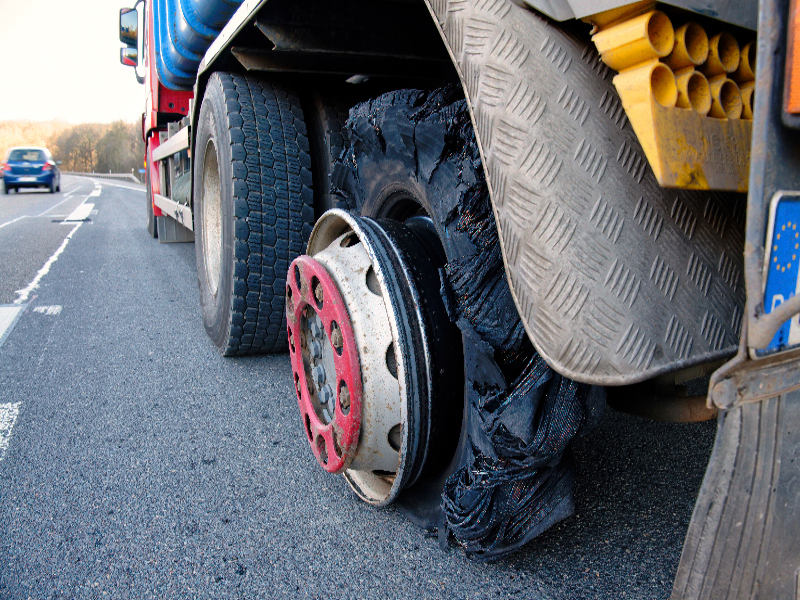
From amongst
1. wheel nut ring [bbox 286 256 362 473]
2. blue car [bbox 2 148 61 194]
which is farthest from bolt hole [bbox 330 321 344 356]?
blue car [bbox 2 148 61 194]

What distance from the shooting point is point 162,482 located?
5.93 feet

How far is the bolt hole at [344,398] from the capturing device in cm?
142

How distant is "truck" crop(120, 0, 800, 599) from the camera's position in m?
0.77

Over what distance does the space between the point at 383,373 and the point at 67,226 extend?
1011 cm

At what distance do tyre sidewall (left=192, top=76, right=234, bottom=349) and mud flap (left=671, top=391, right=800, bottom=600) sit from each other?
2.12m

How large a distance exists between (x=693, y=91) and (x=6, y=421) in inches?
100

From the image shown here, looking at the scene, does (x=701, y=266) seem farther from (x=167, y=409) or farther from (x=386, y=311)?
(x=167, y=409)

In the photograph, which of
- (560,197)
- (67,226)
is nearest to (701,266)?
(560,197)

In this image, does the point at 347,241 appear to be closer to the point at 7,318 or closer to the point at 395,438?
the point at 395,438

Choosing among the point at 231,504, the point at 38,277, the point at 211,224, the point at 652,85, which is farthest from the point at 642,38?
the point at 38,277

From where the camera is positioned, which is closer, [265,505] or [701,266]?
[701,266]

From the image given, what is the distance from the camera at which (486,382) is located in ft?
3.77

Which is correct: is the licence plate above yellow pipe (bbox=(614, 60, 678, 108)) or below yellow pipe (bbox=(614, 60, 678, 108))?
below

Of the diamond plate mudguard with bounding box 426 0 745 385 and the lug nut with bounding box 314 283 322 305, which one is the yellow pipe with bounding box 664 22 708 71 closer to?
the diamond plate mudguard with bounding box 426 0 745 385
